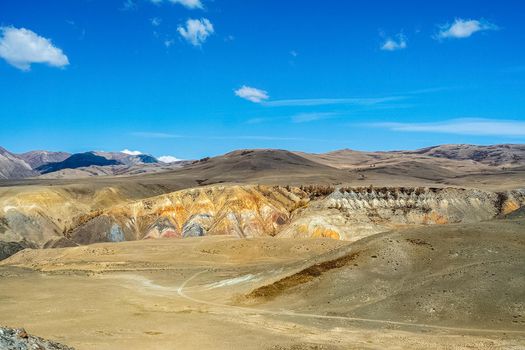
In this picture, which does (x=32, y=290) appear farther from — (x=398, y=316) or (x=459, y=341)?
(x=459, y=341)

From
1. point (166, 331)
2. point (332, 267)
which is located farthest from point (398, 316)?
point (166, 331)

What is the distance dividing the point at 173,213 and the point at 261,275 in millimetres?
65106

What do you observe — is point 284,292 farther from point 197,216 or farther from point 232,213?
point 197,216

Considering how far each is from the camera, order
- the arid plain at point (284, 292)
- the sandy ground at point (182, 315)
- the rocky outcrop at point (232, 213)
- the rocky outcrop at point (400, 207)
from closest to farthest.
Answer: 1. the sandy ground at point (182, 315)
2. the arid plain at point (284, 292)
3. the rocky outcrop at point (400, 207)
4. the rocky outcrop at point (232, 213)

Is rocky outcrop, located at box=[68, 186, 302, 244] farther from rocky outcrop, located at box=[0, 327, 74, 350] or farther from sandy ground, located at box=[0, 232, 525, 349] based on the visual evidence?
rocky outcrop, located at box=[0, 327, 74, 350]

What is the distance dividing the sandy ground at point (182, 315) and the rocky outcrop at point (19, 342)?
6.95 metres

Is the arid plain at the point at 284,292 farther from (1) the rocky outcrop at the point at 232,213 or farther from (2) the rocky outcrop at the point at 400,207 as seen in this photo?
(2) the rocky outcrop at the point at 400,207

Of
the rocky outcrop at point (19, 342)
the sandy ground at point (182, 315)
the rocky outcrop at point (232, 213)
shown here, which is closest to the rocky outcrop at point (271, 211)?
the rocky outcrop at point (232, 213)

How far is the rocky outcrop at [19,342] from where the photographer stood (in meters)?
19.7

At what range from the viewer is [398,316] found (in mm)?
37031

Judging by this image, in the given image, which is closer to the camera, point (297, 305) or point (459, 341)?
point (459, 341)

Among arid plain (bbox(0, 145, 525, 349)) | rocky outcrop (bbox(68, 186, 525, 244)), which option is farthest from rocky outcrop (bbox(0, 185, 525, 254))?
arid plain (bbox(0, 145, 525, 349))

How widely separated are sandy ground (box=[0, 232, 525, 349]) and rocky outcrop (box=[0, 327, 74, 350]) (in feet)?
22.8

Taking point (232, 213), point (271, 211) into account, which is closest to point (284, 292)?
point (232, 213)
